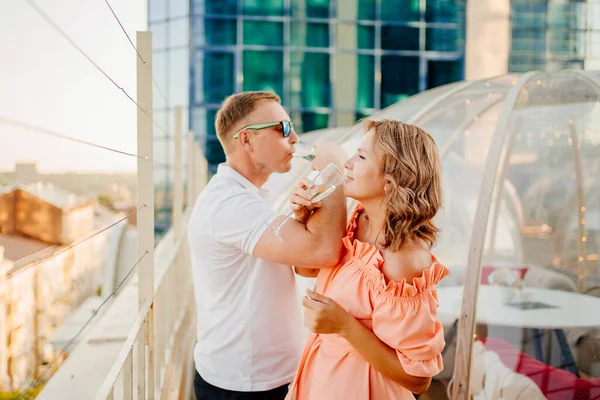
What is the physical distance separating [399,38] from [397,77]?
1.01 meters

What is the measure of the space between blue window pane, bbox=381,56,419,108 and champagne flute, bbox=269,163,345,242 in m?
14.0

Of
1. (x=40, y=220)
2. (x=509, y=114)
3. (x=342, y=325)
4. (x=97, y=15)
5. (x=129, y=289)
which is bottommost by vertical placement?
(x=129, y=289)

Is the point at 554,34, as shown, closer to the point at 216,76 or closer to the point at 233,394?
the point at 216,76

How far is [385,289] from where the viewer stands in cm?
142

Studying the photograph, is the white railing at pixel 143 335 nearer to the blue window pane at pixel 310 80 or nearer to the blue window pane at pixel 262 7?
the blue window pane at pixel 310 80

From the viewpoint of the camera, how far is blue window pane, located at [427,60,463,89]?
606 inches

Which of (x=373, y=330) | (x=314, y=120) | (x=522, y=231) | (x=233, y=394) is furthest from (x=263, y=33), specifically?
(x=373, y=330)

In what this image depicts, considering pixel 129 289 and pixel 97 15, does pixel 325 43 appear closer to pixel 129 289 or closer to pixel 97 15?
pixel 129 289

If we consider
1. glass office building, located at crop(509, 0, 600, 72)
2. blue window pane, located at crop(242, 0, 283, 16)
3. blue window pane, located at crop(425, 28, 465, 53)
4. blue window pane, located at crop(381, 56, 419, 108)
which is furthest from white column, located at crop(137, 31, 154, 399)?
glass office building, located at crop(509, 0, 600, 72)

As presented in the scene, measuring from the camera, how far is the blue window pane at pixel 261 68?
48.2 ft

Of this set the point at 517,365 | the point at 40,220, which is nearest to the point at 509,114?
the point at 517,365

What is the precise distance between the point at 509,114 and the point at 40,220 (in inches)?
103

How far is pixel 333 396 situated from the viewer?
1.49 meters

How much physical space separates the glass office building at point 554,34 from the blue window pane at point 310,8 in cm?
497
